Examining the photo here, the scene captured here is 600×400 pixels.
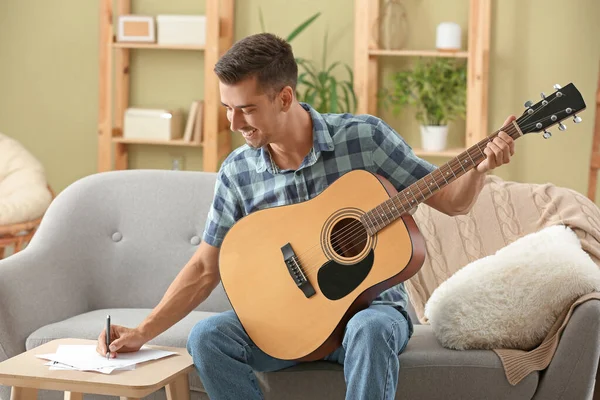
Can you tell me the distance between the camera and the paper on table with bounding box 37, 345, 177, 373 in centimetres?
213

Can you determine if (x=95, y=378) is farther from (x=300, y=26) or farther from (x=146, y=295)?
(x=300, y=26)

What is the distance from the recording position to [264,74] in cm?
226

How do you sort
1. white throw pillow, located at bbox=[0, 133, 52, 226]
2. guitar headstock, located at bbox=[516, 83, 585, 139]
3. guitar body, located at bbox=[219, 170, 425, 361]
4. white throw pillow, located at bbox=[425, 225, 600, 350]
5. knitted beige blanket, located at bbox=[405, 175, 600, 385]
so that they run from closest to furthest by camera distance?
1. guitar headstock, located at bbox=[516, 83, 585, 139]
2. guitar body, located at bbox=[219, 170, 425, 361]
3. white throw pillow, located at bbox=[425, 225, 600, 350]
4. knitted beige blanket, located at bbox=[405, 175, 600, 385]
5. white throw pillow, located at bbox=[0, 133, 52, 226]

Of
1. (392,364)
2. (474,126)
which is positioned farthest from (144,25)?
(392,364)

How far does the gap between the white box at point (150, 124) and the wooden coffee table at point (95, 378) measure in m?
2.65

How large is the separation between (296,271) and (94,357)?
0.52 metres

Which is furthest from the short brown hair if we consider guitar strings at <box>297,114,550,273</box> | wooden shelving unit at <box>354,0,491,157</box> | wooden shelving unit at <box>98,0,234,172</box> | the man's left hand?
wooden shelving unit at <box>98,0,234,172</box>

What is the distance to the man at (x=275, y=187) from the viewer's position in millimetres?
2148

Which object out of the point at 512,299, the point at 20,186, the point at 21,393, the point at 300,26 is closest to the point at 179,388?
the point at 21,393

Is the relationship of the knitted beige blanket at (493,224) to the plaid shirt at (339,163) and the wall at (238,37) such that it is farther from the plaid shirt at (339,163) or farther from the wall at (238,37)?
the wall at (238,37)

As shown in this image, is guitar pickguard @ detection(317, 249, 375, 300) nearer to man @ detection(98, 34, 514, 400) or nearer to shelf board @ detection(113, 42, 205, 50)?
man @ detection(98, 34, 514, 400)

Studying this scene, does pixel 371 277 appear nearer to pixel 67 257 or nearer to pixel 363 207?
pixel 363 207

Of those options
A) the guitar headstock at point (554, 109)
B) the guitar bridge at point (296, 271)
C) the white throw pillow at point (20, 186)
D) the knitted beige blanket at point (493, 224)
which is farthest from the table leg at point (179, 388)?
the white throw pillow at point (20, 186)

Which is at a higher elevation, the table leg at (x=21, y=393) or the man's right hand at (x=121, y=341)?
the man's right hand at (x=121, y=341)
